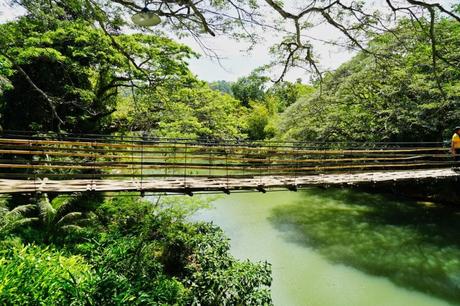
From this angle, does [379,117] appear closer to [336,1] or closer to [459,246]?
[459,246]

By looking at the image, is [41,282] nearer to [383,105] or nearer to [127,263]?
[127,263]

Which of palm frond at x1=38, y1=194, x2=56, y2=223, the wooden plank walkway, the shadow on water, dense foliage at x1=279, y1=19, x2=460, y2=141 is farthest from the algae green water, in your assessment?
palm frond at x1=38, y1=194, x2=56, y2=223

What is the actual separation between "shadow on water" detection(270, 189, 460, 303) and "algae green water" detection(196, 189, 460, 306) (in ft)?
0.05

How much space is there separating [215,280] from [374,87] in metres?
7.33

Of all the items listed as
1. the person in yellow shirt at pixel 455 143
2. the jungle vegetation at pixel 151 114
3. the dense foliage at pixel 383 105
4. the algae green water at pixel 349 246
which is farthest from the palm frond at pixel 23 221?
the person in yellow shirt at pixel 455 143

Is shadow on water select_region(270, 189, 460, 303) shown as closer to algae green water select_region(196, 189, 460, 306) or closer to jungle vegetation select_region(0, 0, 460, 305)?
algae green water select_region(196, 189, 460, 306)

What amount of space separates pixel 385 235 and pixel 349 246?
43.1 inches

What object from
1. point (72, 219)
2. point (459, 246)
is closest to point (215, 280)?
point (72, 219)

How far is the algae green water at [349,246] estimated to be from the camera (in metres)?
4.58

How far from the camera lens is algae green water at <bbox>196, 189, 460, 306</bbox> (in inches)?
180

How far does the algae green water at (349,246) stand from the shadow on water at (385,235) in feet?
0.05

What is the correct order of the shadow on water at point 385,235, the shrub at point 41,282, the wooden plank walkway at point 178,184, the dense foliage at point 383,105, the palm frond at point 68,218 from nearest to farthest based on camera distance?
the shrub at point 41,282 < the wooden plank walkway at point 178,184 < the palm frond at point 68,218 < the shadow on water at point 385,235 < the dense foliage at point 383,105

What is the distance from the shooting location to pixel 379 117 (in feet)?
28.6

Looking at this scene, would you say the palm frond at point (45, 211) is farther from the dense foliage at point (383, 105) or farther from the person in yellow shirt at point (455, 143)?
the person in yellow shirt at point (455, 143)
